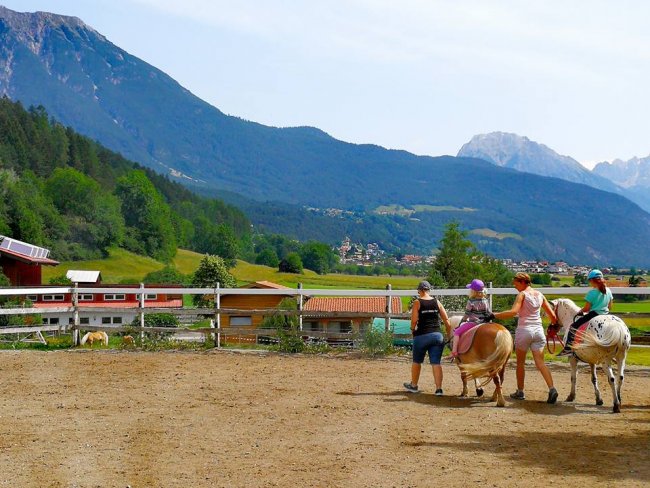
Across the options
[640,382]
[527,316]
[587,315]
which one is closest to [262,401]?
[527,316]

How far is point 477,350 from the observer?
11.2 m

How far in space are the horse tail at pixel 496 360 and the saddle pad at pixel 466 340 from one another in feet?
0.86

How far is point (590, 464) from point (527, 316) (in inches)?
141

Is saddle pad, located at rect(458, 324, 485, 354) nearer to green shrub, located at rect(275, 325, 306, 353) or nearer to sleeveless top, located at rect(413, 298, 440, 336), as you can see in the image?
sleeveless top, located at rect(413, 298, 440, 336)

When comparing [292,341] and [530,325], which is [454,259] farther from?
[530,325]

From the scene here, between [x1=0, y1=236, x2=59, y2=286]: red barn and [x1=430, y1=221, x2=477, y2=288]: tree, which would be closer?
[x1=430, y1=221, x2=477, y2=288]: tree

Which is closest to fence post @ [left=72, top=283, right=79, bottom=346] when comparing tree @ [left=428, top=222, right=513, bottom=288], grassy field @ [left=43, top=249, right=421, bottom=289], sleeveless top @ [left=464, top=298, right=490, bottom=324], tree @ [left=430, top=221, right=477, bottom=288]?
sleeveless top @ [left=464, top=298, right=490, bottom=324]

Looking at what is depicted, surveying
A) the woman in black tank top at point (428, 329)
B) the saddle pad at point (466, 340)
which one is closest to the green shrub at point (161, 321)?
the woman in black tank top at point (428, 329)

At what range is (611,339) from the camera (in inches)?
421

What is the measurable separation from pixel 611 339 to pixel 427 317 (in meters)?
2.59

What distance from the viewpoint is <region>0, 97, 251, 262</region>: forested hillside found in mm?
107494

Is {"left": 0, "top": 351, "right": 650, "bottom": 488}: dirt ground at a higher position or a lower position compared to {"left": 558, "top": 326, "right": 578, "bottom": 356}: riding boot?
lower

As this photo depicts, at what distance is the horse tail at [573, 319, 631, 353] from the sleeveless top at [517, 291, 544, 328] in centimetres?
79

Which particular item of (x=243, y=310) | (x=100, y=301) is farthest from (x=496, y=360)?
(x=100, y=301)
